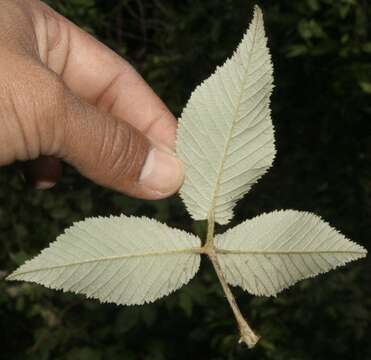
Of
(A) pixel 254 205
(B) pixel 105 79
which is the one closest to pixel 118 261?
(B) pixel 105 79

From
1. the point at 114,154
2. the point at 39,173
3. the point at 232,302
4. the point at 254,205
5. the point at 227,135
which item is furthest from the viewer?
the point at 254,205

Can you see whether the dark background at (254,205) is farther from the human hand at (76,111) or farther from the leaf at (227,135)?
the leaf at (227,135)

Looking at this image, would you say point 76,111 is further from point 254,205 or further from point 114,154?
Answer: point 254,205

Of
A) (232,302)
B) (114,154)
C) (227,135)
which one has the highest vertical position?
(227,135)

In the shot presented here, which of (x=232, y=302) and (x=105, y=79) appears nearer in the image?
(x=232, y=302)

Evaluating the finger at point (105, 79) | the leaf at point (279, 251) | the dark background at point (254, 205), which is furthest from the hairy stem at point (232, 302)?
the dark background at point (254, 205)

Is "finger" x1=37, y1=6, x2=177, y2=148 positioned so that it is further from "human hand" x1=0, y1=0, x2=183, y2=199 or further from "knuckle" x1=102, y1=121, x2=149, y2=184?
"knuckle" x1=102, y1=121, x2=149, y2=184

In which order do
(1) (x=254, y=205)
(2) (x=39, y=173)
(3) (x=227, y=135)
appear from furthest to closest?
1. (1) (x=254, y=205)
2. (2) (x=39, y=173)
3. (3) (x=227, y=135)

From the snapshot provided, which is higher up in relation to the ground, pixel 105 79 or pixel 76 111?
pixel 76 111
